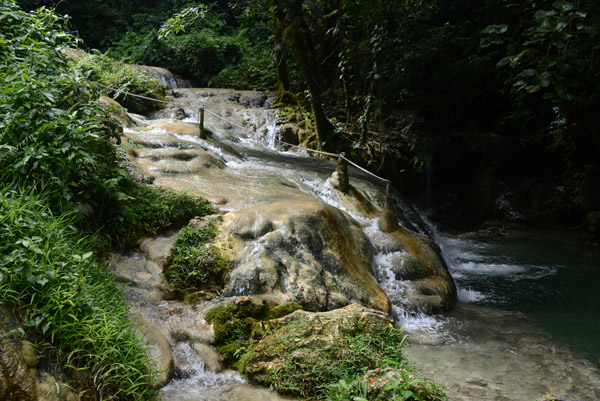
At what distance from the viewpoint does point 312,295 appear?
4.58 metres

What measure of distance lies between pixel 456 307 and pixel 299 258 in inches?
107

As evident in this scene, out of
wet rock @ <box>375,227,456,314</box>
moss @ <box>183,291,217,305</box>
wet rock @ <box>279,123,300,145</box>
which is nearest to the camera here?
moss @ <box>183,291,217,305</box>

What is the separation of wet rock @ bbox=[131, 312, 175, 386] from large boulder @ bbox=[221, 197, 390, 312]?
1070mm

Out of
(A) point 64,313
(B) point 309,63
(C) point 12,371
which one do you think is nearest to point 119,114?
(B) point 309,63

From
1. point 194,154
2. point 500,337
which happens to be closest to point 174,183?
point 194,154

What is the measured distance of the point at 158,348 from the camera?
3.38 meters

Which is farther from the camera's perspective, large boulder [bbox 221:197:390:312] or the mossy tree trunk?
the mossy tree trunk

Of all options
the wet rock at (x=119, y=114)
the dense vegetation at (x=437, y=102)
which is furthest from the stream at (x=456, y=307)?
the dense vegetation at (x=437, y=102)

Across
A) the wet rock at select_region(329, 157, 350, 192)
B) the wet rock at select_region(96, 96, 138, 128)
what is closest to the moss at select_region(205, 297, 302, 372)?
the wet rock at select_region(329, 157, 350, 192)

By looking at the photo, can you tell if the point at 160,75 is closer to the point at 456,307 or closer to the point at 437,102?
the point at 437,102

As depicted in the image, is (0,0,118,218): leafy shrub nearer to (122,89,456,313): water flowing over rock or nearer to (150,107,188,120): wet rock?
(122,89,456,313): water flowing over rock

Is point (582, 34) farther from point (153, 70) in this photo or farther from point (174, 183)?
point (153, 70)

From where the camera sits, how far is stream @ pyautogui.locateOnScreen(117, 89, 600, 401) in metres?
3.70

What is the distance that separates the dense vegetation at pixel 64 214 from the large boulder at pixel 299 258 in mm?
873
